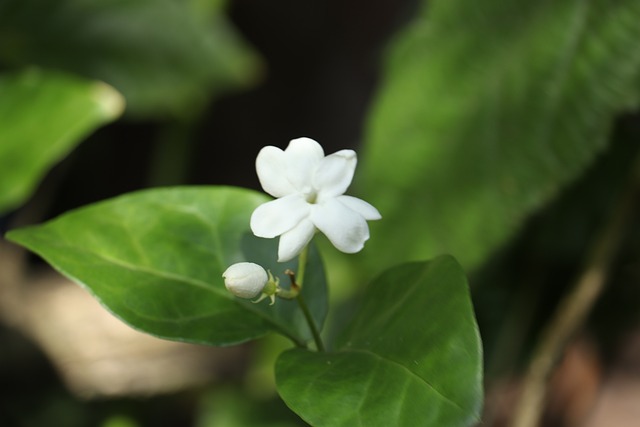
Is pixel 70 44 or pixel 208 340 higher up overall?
pixel 208 340

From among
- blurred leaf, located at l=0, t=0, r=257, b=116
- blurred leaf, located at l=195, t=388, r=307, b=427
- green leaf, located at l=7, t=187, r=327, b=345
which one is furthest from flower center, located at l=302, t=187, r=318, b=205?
blurred leaf, located at l=0, t=0, r=257, b=116

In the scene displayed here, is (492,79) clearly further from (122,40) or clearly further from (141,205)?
(122,40)

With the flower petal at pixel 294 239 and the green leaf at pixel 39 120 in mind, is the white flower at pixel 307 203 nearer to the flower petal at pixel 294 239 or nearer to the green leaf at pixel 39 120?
the flower petal at pixel 294 239

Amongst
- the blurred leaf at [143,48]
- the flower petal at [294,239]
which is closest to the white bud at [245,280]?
the flower petal at [294,239]

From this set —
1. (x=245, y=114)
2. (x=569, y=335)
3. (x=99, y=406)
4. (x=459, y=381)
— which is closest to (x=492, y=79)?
(x=569, y=335)

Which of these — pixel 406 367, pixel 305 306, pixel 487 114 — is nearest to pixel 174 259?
pixel 305 306

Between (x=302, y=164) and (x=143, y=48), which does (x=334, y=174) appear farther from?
(x=143, y=48)
